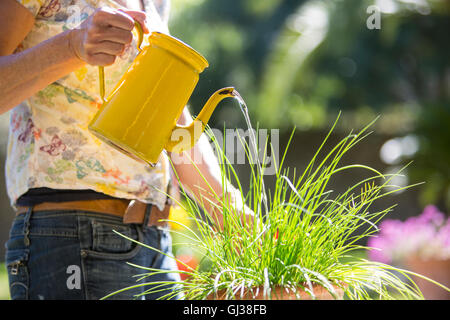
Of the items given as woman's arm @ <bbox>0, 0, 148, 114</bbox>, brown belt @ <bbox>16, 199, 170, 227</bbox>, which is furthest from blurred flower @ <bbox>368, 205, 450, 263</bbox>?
woman's arm @ <bbox>0, 0, 148, 114</bbox>

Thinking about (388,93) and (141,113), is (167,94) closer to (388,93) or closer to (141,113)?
(141,113)

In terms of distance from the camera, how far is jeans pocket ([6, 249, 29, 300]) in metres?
0.94

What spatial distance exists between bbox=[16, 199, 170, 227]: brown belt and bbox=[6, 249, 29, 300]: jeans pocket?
8 centimetres

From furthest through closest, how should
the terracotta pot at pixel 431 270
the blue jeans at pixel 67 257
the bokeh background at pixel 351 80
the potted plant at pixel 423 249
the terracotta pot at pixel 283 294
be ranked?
1. the bokeh background at pixel 351 80
2. the potted plant at pixel 423 249
3. the terracotta pot at pixel 431 270
4. the blue jeans at pixel 67 257
5. the terracotta pot at pixel 283 294

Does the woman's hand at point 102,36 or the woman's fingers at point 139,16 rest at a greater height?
the woman's fingers at point 139,16

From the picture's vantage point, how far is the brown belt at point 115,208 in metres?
0.97

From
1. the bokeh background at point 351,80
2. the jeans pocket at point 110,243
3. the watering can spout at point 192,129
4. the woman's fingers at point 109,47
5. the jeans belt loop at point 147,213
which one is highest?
the bokeh background at point 351,80

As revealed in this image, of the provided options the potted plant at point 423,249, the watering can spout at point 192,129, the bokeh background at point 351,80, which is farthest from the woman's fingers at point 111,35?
the bokeh background at point 351,80

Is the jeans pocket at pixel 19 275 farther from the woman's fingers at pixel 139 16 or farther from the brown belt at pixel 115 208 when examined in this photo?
the woman's fingers at pixel 139 16

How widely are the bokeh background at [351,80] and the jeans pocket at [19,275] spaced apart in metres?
6.70

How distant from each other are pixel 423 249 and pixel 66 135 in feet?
8.57

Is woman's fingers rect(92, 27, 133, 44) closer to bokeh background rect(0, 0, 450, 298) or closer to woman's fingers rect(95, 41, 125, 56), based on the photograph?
woman's fingers rect(95, 41, 125, 56)
